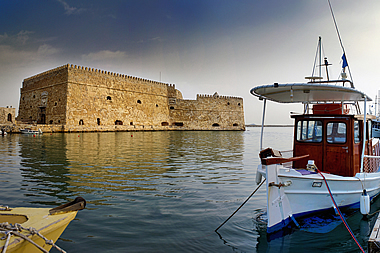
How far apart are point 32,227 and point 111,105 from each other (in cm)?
3549

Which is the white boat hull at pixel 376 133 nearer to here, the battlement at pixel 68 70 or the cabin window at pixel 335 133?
the cabin window at pixel 335 133

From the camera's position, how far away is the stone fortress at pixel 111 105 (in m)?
32.4

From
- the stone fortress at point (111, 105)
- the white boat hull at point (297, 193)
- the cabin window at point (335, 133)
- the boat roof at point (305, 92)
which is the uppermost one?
the stone fortress at point (111, 105)

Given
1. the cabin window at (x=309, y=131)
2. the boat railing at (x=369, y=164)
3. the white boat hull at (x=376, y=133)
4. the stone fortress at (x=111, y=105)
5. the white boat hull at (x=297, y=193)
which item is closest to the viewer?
the white boat hull at (x=297, y=193)

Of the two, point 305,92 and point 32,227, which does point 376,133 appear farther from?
point 32,227

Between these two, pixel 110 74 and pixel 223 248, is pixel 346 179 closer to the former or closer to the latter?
pixel 223 248

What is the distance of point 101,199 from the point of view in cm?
534

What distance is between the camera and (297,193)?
4168mm

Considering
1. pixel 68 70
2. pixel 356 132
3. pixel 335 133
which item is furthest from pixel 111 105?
pixel 356 132

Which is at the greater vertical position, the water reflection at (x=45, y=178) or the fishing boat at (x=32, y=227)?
the fishing boat at (x=32, y=227)

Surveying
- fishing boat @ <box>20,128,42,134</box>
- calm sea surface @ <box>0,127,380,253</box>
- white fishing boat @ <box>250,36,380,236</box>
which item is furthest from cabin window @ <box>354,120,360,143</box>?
fishing boat @ <box>20,128,42,134</box>

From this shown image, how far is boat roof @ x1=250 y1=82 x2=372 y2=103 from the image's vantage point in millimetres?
4746

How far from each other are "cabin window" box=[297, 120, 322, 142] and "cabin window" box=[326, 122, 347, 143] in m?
0.17

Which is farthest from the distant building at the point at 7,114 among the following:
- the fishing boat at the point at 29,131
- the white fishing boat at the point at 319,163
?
the white fishing boat at the point at 319,163
